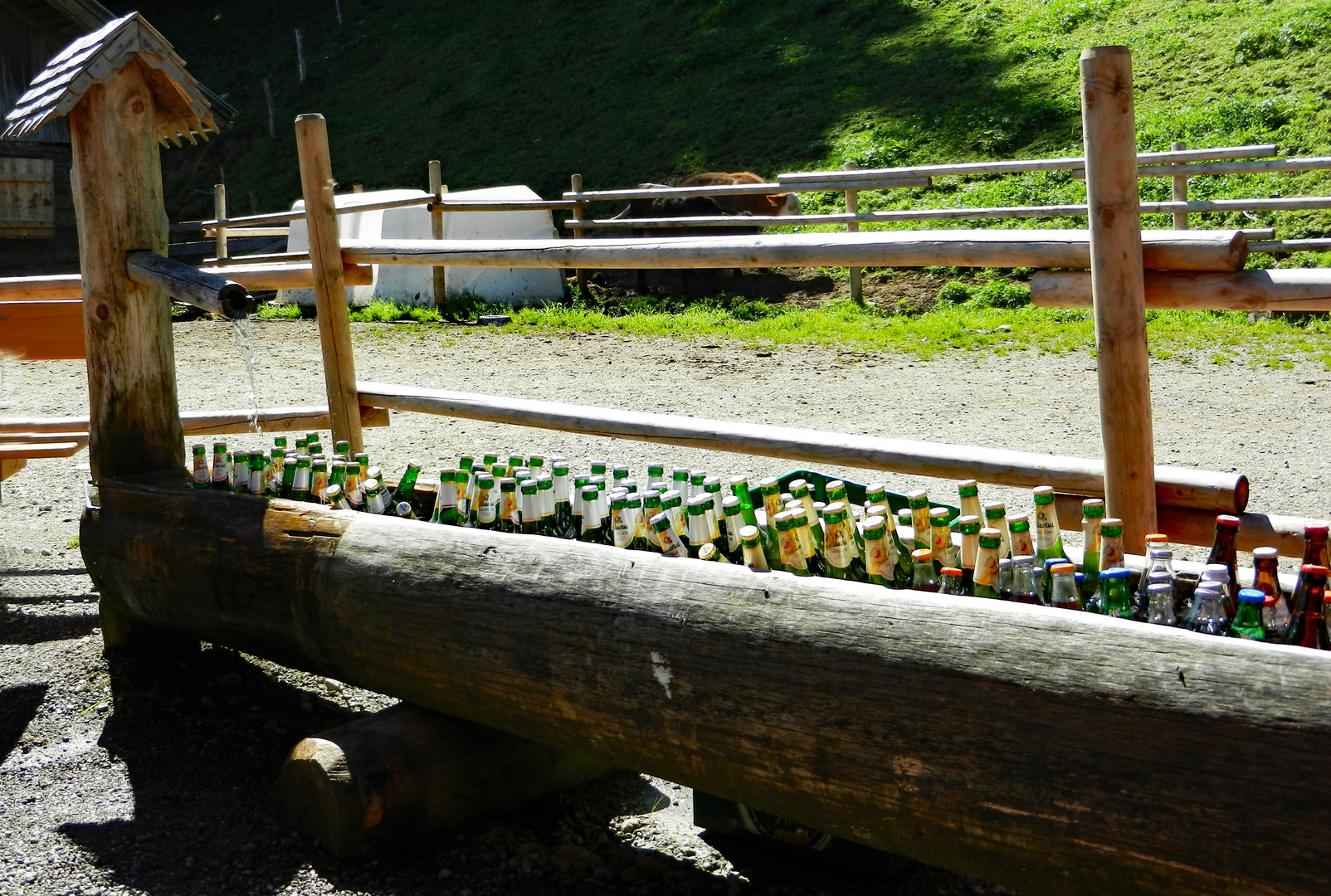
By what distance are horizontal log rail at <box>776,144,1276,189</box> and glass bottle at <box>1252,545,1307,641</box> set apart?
7256 millimetres

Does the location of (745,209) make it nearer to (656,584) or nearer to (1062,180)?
(1062,180)

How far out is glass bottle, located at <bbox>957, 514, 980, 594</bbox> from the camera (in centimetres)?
223

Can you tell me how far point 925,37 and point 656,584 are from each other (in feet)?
49.9

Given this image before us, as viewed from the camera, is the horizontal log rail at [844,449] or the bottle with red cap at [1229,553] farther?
the horizontal log rail at [844,449]

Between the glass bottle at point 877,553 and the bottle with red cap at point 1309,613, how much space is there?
0.70 m

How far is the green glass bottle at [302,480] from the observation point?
331 cm

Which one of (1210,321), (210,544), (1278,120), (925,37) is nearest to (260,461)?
(210,544)

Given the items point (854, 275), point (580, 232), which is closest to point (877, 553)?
point (854, 275)

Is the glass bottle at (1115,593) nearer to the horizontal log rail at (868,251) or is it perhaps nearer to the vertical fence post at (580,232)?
the horizontal log rail at (868,251)

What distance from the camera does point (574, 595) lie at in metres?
2.35

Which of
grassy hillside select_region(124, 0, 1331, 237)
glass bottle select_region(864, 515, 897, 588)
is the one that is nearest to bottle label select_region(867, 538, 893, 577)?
glass bottle select_region(864, 515, 897, 588)

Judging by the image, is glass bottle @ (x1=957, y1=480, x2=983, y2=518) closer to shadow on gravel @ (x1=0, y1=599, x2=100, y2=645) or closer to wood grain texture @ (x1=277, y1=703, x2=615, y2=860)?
wood grain texture @ (x1=277, y1=703, x2=615, y2=860)

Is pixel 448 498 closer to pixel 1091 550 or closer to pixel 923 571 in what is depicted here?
pixel 923 571

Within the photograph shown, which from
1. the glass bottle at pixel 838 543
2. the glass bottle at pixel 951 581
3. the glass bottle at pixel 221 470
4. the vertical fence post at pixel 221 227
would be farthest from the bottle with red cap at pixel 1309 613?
the vertical fence post at pixel 221 227
